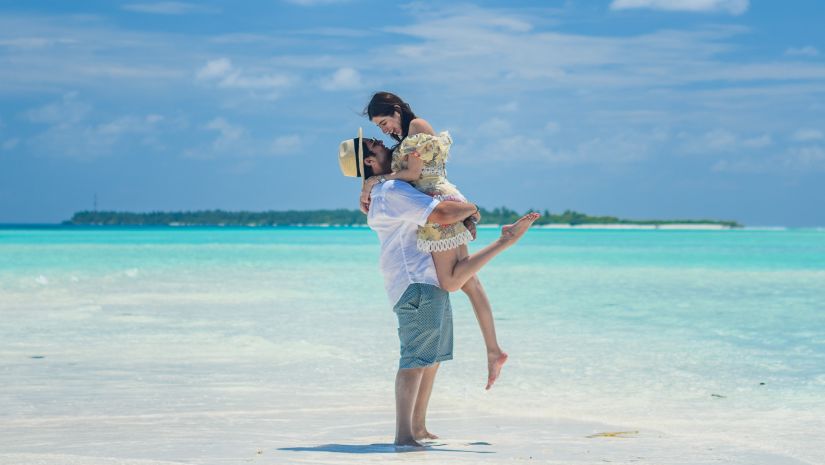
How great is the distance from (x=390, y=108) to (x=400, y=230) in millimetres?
520

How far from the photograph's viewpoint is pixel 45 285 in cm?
1734

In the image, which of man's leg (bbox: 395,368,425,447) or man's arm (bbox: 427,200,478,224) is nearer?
man's arm (bbox: 427,200,478,224)

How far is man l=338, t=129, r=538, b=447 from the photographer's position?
4355 millimetres

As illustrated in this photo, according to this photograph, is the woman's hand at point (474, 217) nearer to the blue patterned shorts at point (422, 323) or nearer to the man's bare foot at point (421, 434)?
the blue patterned shorts at point (422, 323)

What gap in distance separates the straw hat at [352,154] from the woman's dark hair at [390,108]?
0.12m

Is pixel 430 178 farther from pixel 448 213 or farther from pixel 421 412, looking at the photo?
pixel 421 412

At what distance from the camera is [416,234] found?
4.50m

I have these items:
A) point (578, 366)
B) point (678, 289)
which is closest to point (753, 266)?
point (678, 289)

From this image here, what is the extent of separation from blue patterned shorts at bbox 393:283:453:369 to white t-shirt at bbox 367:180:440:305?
0.14 ft

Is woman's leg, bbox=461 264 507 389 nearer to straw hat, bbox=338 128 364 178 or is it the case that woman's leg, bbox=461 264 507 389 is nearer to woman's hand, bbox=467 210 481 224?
woman's hand, bbox=467 210 481 224

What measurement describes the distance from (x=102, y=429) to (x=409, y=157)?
6.67 feet

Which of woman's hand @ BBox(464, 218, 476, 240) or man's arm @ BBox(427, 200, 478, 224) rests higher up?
man's arm @ BBox(427, 200, 478, 224)

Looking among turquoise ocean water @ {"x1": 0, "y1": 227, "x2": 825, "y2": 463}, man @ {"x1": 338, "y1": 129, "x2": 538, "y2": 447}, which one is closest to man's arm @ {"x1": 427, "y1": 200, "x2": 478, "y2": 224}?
man @ {"x1": 338, "y1": 129, "x2": 538, "y2": 447}

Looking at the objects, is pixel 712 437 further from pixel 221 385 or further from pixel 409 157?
pixel 221 385
